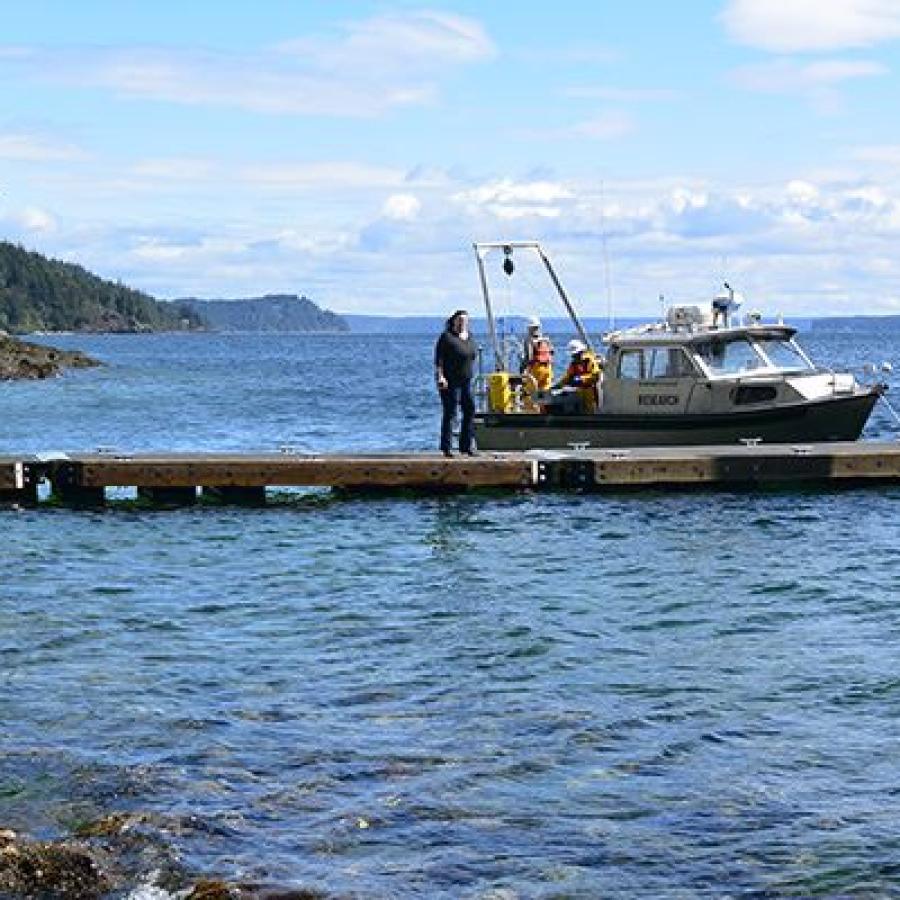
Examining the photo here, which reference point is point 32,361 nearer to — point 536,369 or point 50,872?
point 536,369

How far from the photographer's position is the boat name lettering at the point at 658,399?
88.8 ft

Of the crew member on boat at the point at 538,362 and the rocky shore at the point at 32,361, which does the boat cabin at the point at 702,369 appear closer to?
the crew member on boat at the point at 538,362

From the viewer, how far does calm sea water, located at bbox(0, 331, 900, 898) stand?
29.3ft

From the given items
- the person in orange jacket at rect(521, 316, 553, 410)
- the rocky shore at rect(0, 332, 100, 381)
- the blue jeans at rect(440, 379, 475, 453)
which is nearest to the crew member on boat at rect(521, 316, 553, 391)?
the person in orange jacket at rect(521, 316, 553, 410)

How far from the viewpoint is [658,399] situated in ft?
89.3

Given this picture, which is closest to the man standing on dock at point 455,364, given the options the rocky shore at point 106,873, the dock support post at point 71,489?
the dock support post at point 71,489

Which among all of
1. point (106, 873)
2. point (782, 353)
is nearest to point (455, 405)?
point (782, 353)

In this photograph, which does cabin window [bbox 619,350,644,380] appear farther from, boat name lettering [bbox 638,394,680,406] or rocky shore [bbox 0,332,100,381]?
rocky shore [bbox 0,332,100,381]

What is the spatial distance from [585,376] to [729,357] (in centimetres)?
241

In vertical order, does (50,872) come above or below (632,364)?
below

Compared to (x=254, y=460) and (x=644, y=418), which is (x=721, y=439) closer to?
(x=644, y=418)

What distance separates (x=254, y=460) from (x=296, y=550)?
3683 mm

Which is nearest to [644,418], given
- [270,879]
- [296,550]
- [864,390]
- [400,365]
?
[864,390]

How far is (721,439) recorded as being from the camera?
1037 inches
